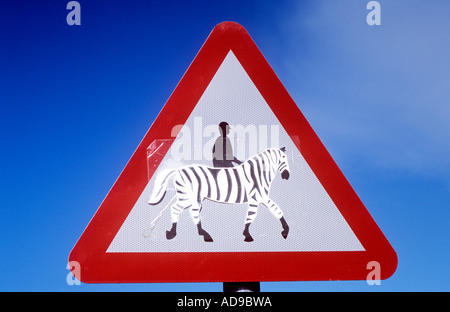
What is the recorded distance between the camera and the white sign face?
137 centimetres

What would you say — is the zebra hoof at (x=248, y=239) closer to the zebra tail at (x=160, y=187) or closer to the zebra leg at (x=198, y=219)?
the zebra leg at (x=198, y=219)

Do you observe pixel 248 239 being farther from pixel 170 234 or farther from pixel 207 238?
pixel 170 234

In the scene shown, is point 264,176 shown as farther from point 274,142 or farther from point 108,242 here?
point 108,242

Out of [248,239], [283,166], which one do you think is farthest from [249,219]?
[283,166]

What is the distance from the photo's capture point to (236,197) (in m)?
1.39

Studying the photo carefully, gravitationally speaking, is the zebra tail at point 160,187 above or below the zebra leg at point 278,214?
above

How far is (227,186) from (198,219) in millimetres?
136

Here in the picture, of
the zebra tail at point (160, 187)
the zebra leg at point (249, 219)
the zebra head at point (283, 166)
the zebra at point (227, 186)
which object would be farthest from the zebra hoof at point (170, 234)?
the zebra head at point (283, 166)

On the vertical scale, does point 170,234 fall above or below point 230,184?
below

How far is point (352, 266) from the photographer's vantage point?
1.40 m

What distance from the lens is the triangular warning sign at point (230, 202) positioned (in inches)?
53.8

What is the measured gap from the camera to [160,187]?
55.7 inches

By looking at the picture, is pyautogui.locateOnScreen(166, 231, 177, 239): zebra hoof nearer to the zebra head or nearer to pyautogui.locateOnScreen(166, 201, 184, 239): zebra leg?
pyautogui.locateOnScreen(166, 201, 184, 239): zebra leg

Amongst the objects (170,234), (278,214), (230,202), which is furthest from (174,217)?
(278,214)
